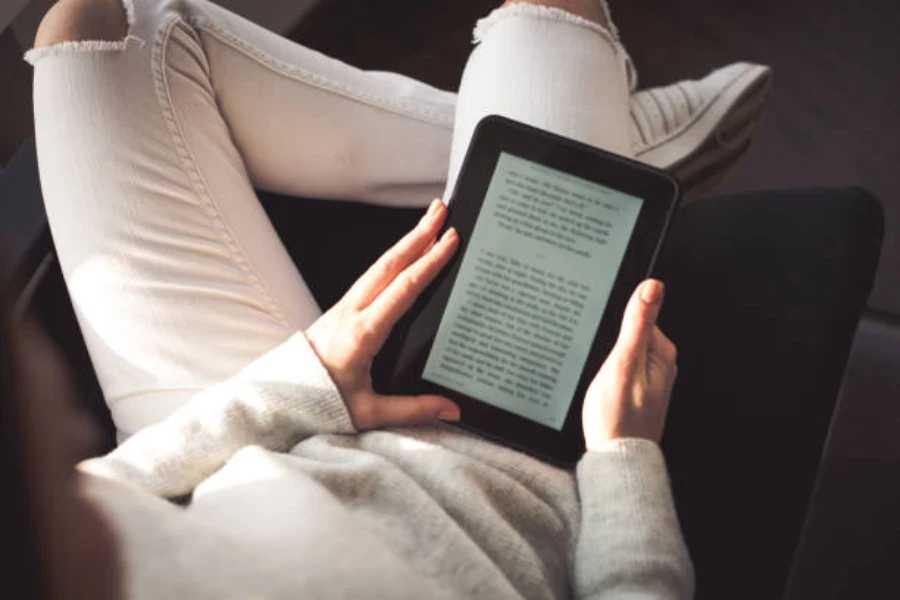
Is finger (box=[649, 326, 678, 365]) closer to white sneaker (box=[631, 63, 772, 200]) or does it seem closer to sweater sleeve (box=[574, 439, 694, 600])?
sweater sleeve (box=[574, 439, 694, 600])

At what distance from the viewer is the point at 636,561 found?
1.79 ft

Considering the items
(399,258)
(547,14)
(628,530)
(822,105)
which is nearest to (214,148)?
(399,258)

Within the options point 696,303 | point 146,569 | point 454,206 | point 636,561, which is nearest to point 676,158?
point 696,303

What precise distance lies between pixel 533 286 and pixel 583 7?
0.97 ft

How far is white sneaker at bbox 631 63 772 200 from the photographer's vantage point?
0.86m

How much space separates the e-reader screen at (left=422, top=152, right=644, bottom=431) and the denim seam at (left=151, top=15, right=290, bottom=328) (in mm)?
157

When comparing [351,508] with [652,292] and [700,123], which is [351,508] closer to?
[652,292]

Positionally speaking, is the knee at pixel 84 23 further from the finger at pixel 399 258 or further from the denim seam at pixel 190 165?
the finger at pixel 399 258

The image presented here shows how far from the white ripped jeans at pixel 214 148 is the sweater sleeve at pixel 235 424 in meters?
0.07

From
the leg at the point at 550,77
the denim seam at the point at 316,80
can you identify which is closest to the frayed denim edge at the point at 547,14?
the leg at the point at 550,77

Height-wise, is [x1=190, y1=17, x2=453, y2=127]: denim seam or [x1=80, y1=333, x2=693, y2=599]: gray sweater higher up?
[x1=190, y1=17, x2=453, y2=127]: denim seam

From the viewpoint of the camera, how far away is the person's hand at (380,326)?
620 millimetres

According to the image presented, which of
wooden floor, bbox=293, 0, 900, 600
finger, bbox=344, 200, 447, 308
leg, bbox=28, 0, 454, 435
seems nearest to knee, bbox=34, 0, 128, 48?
leg, bbox=28, 0, 454, 435

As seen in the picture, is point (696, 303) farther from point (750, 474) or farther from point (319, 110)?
point (319, 110)
